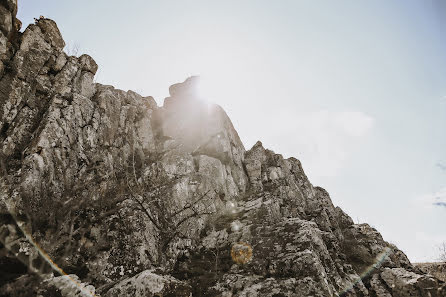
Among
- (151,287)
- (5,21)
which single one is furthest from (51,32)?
(151,287)

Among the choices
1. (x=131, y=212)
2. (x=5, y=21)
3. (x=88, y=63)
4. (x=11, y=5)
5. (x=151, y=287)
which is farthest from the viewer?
(x=88, y=63)

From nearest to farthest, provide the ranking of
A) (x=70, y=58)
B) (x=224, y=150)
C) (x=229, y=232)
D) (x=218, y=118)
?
(x=229, y=232) → (x=70, y=58) → (x=224, y=150) → (x=218, y=118)

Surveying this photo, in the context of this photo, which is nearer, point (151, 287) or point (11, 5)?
point (151, 287)

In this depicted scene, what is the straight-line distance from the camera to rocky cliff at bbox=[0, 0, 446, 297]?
33.7 feet

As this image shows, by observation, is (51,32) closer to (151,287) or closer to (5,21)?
(5,21)

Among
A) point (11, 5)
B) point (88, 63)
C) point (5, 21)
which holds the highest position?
point (88, 63)

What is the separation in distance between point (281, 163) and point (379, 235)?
1496 cm

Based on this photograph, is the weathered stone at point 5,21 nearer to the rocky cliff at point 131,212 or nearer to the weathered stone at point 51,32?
the rocky cliff at point 131,212

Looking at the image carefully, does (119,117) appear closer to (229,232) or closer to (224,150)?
(224,150)

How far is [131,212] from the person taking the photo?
50.5 feet

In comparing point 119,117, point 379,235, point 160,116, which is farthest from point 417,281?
point 160,116

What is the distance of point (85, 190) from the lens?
16.6 metres

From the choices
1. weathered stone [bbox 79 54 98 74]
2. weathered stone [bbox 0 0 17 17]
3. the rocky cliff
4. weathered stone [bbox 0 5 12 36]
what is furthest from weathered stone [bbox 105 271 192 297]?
weathered stone [bbox 79 54 98 74]

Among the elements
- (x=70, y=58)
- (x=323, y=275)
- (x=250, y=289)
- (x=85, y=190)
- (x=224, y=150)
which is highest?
(x=70, y=58)
